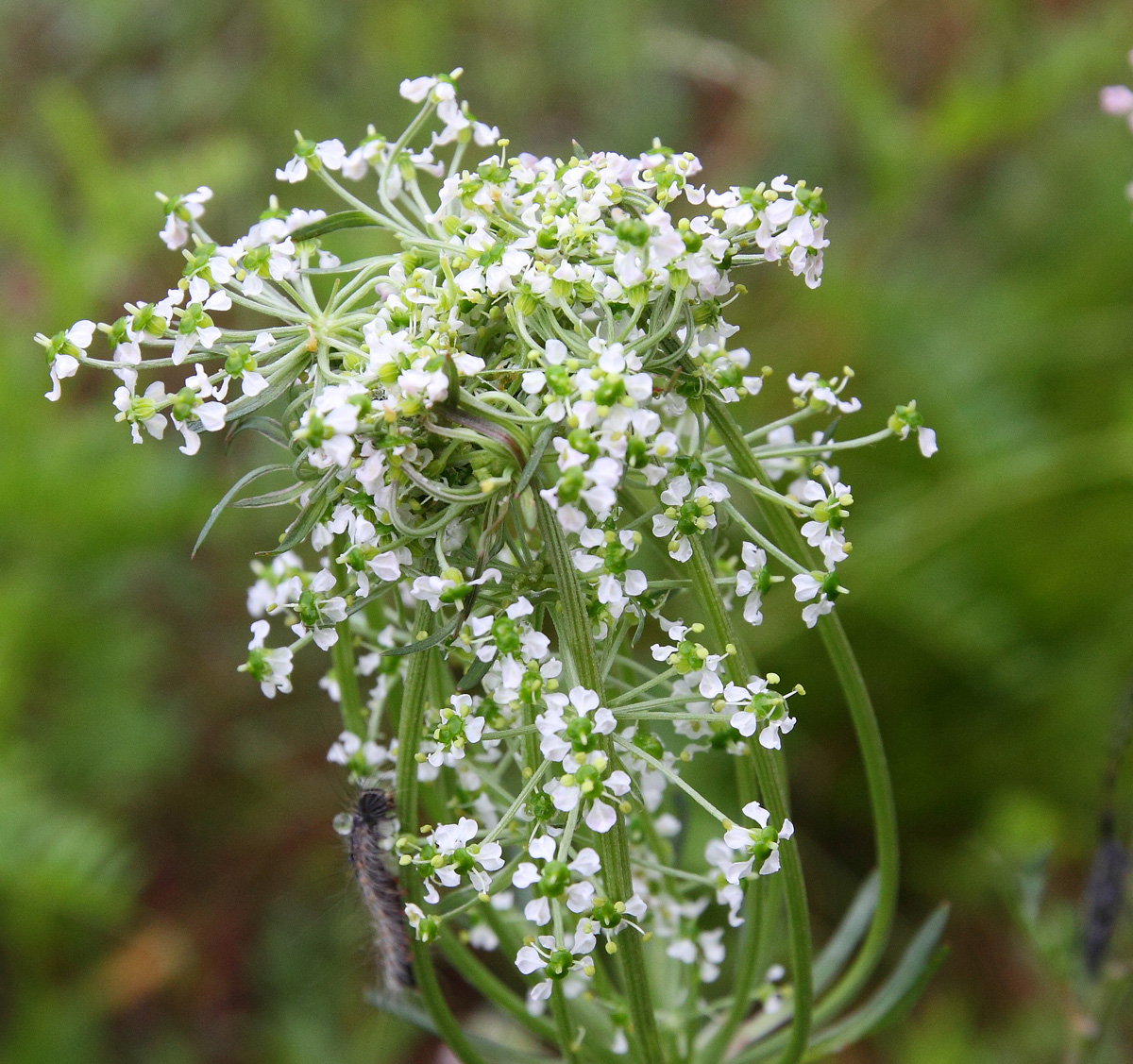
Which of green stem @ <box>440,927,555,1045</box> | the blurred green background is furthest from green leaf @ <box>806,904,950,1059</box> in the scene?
the blurred green background

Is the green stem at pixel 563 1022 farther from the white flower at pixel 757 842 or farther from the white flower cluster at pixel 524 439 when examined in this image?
the white flower at pixel 757 842

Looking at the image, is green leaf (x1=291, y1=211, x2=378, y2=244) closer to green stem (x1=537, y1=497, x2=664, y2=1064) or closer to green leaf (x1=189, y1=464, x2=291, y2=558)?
green leaf (x1=189, y1=464, x2=291, y2=558)

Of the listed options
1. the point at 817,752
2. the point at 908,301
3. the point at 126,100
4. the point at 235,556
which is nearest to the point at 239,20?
the point at 126,100

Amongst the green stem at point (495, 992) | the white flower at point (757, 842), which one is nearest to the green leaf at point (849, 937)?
the green stem at point (495, 992)

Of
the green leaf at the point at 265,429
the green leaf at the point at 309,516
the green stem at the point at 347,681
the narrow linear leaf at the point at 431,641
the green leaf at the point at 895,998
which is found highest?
the green leaf at the point at 265,429

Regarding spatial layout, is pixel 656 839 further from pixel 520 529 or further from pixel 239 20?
pixel 239 20
